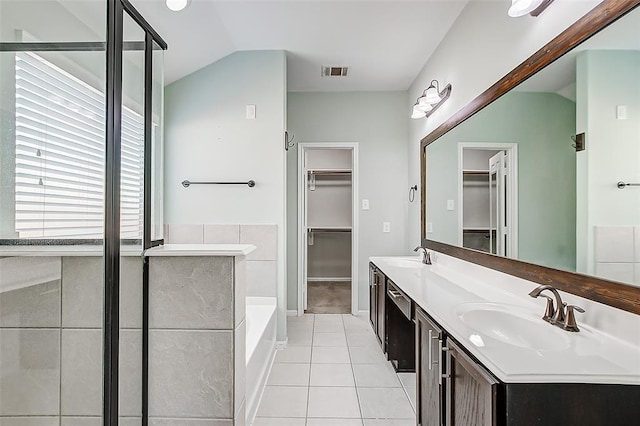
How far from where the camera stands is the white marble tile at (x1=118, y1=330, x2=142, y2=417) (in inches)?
48.9

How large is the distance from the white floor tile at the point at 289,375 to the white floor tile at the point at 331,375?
6 cm

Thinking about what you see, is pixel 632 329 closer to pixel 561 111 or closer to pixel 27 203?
pixel 561 111

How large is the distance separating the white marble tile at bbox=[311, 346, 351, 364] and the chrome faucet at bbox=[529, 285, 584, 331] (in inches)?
72.5

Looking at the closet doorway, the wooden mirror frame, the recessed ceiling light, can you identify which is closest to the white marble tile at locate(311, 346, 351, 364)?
the wooden mirror frame

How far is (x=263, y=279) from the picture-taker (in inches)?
125

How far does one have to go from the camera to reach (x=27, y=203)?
97cm

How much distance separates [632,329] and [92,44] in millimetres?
2011

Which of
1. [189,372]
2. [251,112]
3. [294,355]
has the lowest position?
[294,355]

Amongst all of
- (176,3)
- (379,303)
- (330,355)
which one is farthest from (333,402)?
(176,3)

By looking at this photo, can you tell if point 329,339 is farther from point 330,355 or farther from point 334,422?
point 334,422

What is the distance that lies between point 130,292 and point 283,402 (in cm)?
141

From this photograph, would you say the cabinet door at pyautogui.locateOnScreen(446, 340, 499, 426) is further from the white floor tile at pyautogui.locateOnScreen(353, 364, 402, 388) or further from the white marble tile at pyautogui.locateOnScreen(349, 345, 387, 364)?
the white marble tile at pyautogui.locateOnScreen(349, 345, 387, 364)

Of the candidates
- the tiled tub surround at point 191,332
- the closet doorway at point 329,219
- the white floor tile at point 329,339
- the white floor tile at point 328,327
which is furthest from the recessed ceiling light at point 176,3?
the closet doorway at point 329,219

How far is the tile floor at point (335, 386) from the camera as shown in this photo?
6.75 feet
